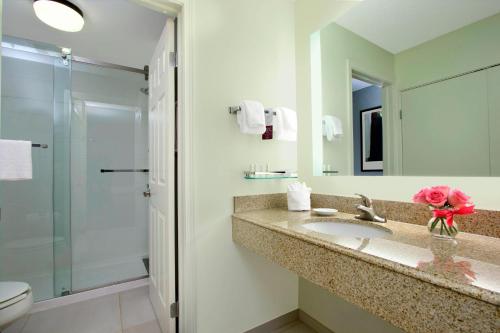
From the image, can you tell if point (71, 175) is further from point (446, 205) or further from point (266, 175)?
point (446, 205)

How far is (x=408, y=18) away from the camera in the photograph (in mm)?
1231

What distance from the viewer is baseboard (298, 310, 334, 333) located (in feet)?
5.07

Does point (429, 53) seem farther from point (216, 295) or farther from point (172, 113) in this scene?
point (216, 295)

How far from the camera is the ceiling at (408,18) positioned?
1032mm

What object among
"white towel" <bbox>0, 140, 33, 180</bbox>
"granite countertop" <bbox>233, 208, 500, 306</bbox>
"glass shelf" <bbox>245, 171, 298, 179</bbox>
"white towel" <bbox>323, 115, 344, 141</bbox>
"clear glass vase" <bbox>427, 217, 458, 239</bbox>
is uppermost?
"white towel" <bbox>323, 115, 344, 141</bbox>

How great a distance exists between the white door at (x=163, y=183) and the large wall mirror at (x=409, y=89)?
1.01m

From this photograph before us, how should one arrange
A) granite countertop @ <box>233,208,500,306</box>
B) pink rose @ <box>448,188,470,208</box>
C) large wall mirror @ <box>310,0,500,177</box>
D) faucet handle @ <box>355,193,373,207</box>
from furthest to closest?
faucet handle @ <box>355,193,373,207</box>, large wall mirror @ <box>310,0,500,177</box>, pink rose @ <box>448,188,470,208</box>, granite countertop @ <box>233,208,500,306</box>

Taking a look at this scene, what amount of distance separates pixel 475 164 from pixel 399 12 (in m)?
0.89

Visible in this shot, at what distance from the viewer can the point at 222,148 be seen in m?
1.44

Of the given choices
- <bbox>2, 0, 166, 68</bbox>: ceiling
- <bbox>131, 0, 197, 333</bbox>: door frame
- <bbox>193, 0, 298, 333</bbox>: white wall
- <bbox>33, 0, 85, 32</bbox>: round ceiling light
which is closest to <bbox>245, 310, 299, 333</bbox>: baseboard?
<bbox>193, 0, 298, 333</bbox>: white wall

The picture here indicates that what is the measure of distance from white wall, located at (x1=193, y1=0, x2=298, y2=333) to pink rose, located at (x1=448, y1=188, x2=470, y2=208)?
0.98 m

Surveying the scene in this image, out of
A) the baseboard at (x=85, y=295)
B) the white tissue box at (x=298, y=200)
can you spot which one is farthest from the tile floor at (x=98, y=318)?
the white tissue box at (x=298, y=200)

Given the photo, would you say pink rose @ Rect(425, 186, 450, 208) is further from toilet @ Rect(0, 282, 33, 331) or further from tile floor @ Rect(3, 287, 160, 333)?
toilet @ Rect(0, 282, 33, 331)

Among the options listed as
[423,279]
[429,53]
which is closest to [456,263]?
[423,279]
